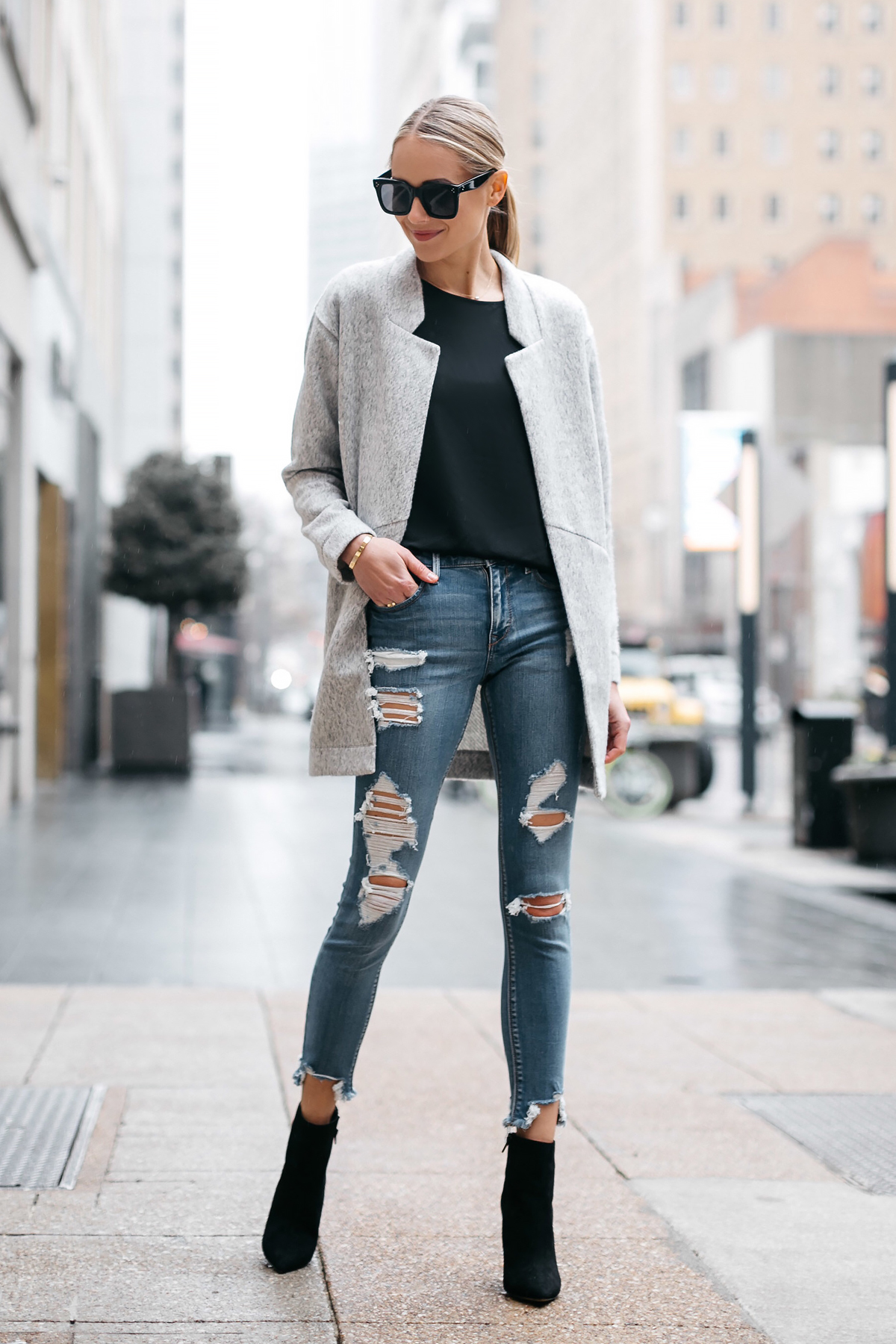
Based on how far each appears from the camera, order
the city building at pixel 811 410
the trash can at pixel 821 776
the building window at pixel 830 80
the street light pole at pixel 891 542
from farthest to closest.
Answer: the building window at pixel 830 80 < the city building at pixel 811 410 < the trash can at pixel 821 776 < the street light pole at pixel 891 542

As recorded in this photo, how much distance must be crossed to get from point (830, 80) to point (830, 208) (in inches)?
250

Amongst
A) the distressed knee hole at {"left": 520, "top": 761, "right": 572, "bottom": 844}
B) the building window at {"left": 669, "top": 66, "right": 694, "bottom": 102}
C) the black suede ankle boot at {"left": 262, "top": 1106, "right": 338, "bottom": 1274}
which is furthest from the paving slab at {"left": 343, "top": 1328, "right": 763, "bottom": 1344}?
the building window at {"left": 669, "top": 66, "right": 694, "bottom": 102}

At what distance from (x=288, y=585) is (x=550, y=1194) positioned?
7301 centimetres

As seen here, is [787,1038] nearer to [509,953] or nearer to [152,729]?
[509,953]

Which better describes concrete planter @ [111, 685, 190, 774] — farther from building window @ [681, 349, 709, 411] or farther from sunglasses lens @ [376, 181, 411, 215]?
building window @ [681, 349, 709, 411]

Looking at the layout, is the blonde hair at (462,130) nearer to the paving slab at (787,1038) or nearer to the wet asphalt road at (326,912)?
the paving slab at (787,1038)

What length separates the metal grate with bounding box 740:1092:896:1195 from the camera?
342cm

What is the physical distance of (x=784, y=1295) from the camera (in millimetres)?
2650

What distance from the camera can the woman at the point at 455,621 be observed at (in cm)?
264

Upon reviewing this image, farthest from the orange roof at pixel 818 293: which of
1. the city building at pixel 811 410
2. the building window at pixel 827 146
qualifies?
the building window at pixel 827 146

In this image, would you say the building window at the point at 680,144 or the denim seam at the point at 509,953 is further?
the building window at the point at 680,144

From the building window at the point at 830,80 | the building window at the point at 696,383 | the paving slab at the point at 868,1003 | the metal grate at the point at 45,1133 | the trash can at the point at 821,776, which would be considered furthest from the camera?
the building window at the point at 830,80

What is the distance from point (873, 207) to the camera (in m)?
81.0

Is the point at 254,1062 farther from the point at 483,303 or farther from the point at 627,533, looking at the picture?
the point at 627,533
